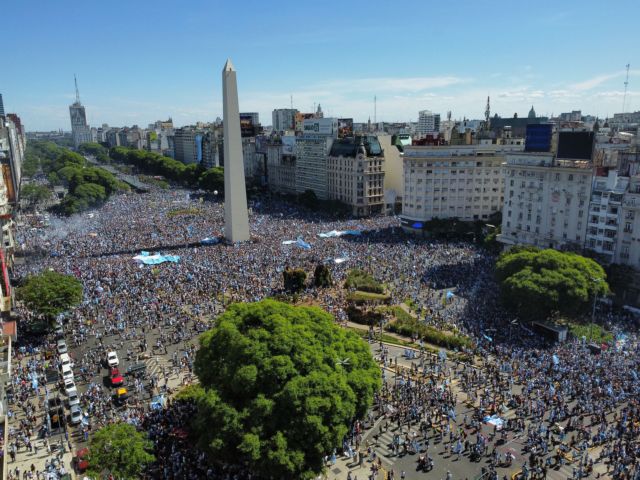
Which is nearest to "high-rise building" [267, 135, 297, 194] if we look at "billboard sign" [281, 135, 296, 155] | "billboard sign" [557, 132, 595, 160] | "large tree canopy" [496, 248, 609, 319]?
"billboard sign" [281, 135, 296, 155]

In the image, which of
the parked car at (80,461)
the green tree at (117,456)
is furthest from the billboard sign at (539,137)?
the parked car at (80,461)

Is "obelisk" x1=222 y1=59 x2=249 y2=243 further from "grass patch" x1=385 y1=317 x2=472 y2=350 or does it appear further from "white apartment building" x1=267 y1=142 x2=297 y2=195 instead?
"white apartment building" x1=267 y1=142 x2=297 y2=195

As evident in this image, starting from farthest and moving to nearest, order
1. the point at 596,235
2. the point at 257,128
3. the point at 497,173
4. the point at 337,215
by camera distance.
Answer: the point at 257,128, the point at 337,215, the point at 497,173, the point at 596,235

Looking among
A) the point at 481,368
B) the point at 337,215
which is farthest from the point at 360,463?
the point at 337,215

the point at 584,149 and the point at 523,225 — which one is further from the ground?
the point at 584,149

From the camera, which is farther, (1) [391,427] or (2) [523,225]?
(2) [523,225]

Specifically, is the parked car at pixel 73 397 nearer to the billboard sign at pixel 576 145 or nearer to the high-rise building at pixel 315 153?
the billboard sign at pixel 576 145

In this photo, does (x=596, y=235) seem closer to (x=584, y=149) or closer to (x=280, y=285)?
(x=584, y=149)

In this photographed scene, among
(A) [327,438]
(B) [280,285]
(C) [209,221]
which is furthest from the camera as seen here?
(C) [209,221]
